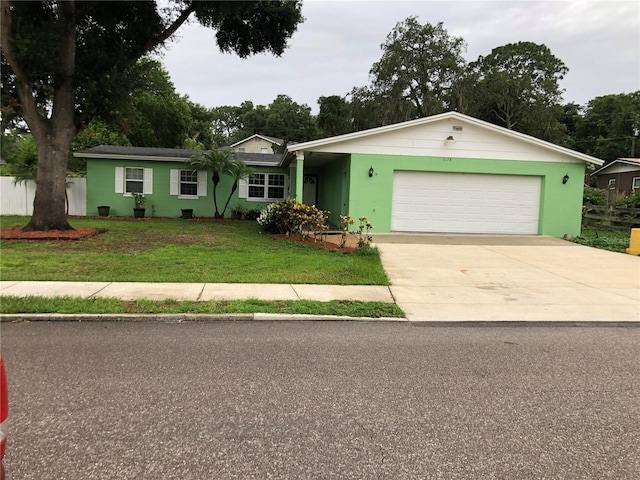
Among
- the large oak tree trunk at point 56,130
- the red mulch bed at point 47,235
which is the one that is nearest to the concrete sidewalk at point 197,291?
Answer: the red mulch bed at point 47,235

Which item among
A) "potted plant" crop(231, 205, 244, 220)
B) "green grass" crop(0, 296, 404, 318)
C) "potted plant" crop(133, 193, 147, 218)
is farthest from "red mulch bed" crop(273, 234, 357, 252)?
"potted plant" crop(133, 193, 147, 218)

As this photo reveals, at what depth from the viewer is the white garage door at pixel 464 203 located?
16.6 meters

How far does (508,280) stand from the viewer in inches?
371

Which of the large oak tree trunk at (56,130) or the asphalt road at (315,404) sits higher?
the large oak tree trunk at (56,130)

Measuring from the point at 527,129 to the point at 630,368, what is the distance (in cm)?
4037

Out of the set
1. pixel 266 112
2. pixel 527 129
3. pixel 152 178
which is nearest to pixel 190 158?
pixel 152 178

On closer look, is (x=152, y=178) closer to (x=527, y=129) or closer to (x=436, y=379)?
(x=436, y=379)

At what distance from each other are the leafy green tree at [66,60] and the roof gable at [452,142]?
605 cm

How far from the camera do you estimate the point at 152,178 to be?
20828 millimetres

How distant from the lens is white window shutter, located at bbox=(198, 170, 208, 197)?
21328 mm

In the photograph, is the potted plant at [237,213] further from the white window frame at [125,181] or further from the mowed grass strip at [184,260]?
the mowed grass strip at [184,260]

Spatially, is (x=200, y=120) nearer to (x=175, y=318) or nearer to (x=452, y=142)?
(x=452, y=142)

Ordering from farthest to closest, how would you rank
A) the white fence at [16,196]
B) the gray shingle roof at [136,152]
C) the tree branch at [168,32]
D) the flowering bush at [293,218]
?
the gray shingle roof at [136,152], the white fence at [16,196], the tree branch at [168,32], the flowering bush at [293,218]

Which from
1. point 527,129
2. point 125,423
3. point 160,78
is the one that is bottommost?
point 125,423
